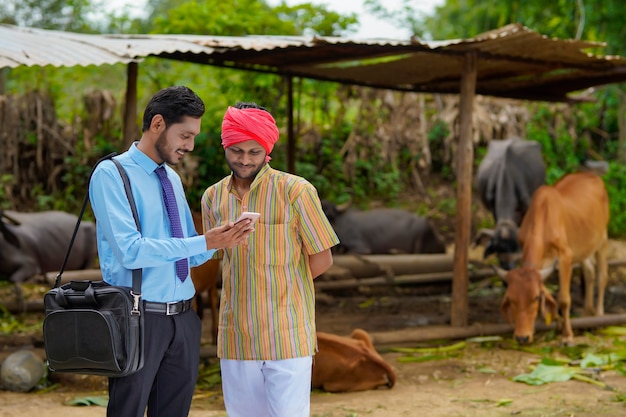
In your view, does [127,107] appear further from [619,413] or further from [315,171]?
[315,171]

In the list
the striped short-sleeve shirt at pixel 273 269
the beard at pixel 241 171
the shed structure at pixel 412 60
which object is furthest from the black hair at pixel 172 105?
the shed structure at pixel 412 60

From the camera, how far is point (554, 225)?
28.7 ft

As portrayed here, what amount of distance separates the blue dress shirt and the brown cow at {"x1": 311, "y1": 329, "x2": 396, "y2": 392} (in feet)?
9.70

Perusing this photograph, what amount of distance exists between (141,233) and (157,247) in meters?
0.16

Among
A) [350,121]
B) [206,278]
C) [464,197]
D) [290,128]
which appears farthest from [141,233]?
[350,121]

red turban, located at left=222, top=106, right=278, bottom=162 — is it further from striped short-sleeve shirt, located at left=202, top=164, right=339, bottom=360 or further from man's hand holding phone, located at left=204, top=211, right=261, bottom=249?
man's hand holding phone, located at left=204, top=211, right=261, bottom=249

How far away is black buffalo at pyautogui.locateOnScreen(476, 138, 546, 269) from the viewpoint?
11.6 metres

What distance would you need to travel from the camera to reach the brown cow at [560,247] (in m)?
7.87

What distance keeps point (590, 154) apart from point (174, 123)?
14488 mm

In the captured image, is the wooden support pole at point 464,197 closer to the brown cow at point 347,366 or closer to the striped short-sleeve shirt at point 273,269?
the brown cow at point 347,366

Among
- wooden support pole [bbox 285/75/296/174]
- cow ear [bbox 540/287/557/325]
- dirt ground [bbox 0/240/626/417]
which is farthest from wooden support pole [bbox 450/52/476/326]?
wooden support pole [bbox 285/75/296/174]

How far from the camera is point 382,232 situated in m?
12.5

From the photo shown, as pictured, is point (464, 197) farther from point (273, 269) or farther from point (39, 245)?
point (39, 245)

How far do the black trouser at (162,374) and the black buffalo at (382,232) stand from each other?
8.72 meters
